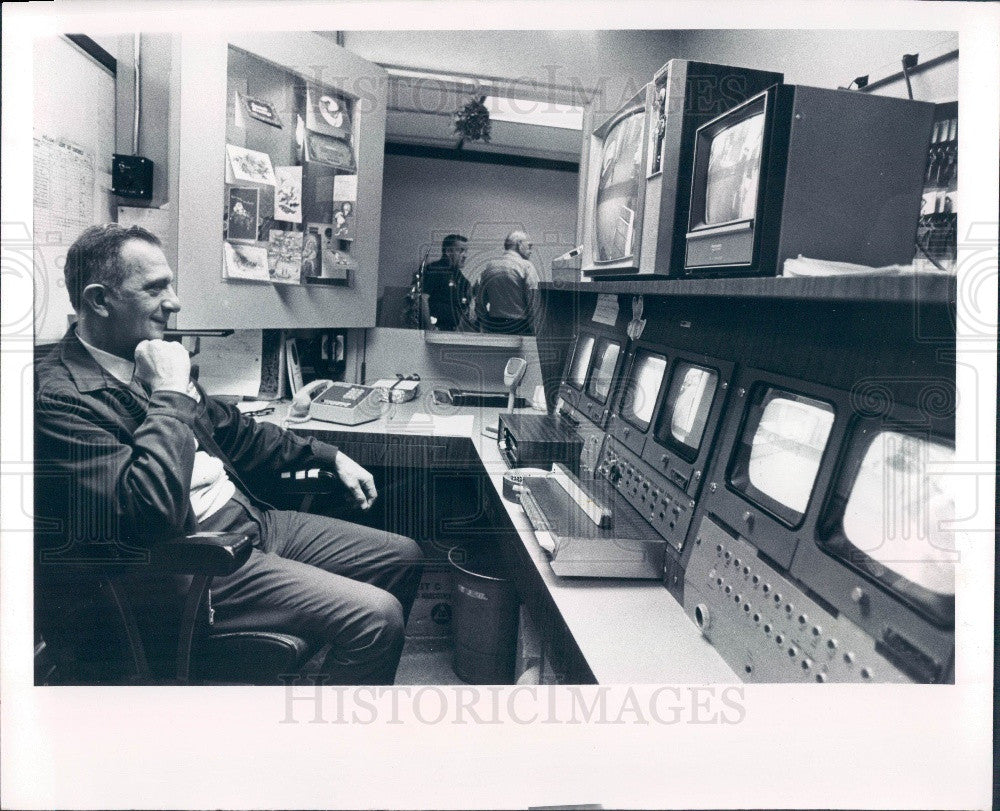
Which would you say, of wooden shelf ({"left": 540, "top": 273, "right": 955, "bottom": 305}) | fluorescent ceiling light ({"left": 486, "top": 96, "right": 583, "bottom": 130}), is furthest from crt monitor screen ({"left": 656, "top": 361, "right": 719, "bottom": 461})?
fluorescent ceiling light ({"left": 486, "top": 96, "right": 583, "bottom": 130})

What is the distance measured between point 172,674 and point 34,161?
913mm

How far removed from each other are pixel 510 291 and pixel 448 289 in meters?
0.16

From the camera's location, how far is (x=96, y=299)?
1169mm

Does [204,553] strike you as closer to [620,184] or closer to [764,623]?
[764,623]

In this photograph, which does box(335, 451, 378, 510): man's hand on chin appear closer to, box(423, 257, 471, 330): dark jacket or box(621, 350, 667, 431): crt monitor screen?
box(423, 257, 471, 330): dark jacket

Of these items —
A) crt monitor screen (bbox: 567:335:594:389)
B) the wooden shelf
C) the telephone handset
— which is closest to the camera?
the wooden shelf

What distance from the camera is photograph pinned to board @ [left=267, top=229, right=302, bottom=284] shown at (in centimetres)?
138

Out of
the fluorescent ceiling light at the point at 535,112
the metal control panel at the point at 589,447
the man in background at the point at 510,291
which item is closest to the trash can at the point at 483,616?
the metal control panel at the point at 589,447

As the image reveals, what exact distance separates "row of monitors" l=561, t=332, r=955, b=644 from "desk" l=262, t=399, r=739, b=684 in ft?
0.62

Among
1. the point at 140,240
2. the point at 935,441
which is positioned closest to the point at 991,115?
the point at 935,441

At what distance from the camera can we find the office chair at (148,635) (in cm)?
116

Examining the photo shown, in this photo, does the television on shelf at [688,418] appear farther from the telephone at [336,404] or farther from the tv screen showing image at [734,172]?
the telephone at [336,404]

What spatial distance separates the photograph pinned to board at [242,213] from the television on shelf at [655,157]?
27.2 inches

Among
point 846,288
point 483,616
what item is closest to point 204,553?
point 483,616
